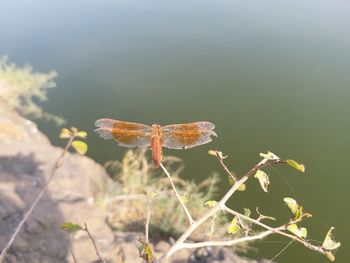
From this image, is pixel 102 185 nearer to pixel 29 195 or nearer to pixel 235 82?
pixel 29 195

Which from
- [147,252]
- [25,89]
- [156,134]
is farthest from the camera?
[25,89]

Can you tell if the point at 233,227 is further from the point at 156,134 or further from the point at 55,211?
the point at 55,211

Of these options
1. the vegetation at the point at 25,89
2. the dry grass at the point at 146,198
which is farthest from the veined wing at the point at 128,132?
the vegetation at the point at 25,89

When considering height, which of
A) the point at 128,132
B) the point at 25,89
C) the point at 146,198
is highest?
the point at 25,89

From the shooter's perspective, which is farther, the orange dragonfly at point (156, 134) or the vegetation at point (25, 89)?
the vegetation at point (25, 89)

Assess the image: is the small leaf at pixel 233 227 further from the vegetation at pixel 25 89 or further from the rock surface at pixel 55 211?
the vegetation at pixel 25 89

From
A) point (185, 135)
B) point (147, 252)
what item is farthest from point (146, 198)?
point (147, 252)

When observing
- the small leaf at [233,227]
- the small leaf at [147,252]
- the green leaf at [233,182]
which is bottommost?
the small leaf at [233,227]

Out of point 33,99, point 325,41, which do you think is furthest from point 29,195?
point 325,41
